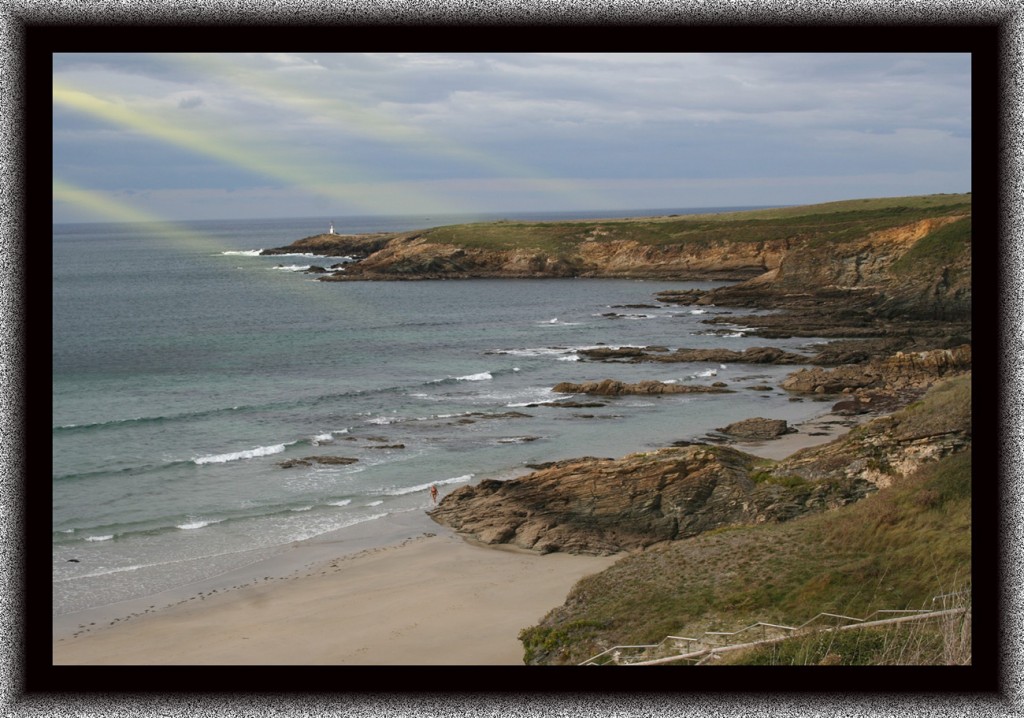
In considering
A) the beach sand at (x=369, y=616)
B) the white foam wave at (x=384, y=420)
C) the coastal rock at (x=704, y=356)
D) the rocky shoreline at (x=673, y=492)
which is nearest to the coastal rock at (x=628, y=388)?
the coastal rock at (x=704, y=356)

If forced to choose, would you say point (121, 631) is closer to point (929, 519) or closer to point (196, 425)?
point (929, 519)

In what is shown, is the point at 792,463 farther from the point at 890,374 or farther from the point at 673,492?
the point at 890,374

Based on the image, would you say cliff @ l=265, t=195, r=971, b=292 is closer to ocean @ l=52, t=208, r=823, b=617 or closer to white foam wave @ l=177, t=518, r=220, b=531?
ocean @ l=52, t=208, r=823, b=617

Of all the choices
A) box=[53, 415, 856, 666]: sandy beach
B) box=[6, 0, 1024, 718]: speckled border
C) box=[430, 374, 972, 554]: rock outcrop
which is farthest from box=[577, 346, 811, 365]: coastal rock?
box=[6, 0, 1024, 718]: speckled border

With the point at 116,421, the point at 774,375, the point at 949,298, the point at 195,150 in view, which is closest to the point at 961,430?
the point at 195,150

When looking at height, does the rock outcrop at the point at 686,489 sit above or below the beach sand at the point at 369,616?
above

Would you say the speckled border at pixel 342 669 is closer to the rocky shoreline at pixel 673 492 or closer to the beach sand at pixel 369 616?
the beach sand at pixel 369 616
